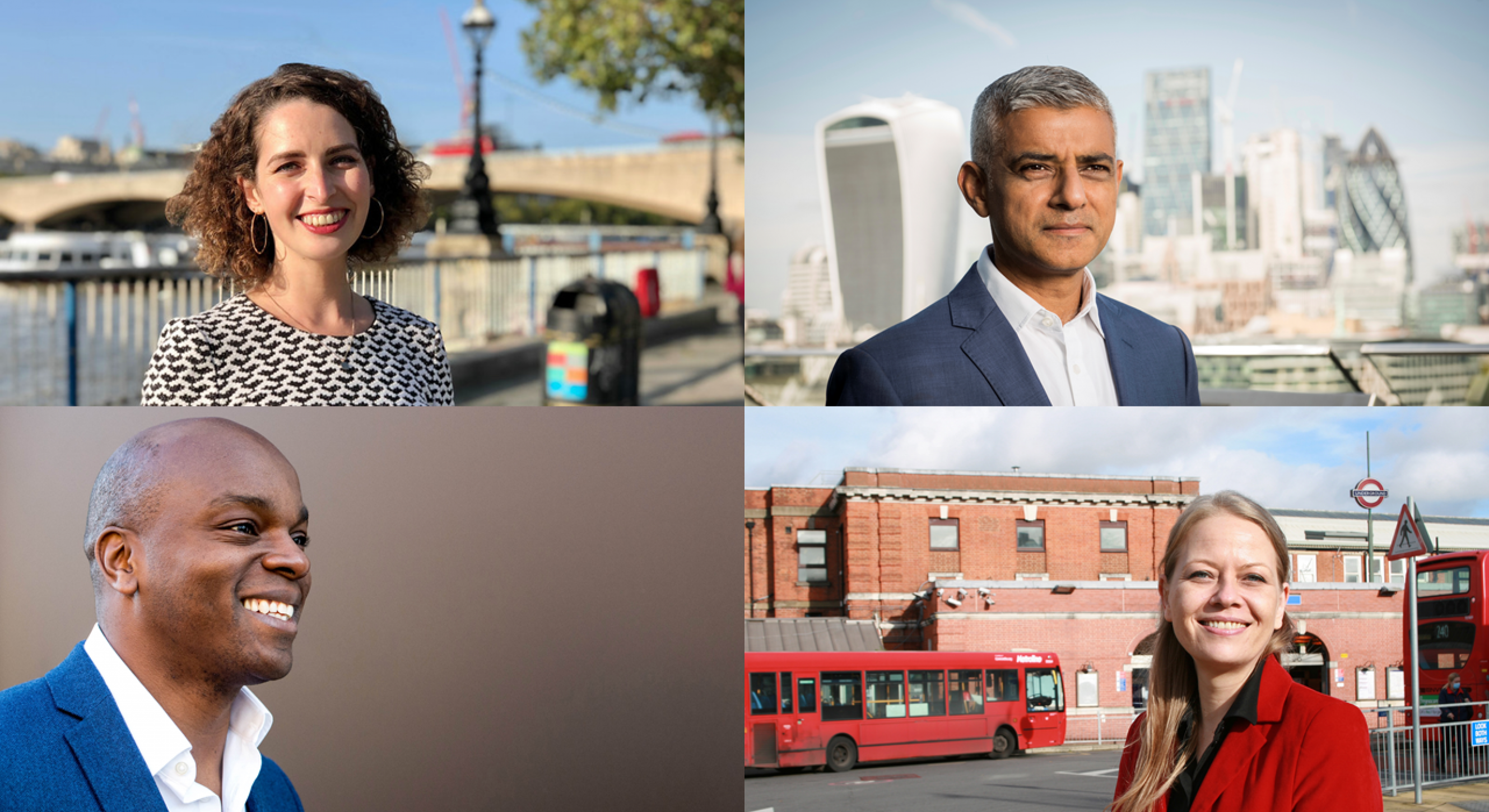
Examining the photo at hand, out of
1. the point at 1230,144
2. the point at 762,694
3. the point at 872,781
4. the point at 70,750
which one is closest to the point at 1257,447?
the point at 1230,144

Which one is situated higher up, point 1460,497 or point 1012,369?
point 1012,369

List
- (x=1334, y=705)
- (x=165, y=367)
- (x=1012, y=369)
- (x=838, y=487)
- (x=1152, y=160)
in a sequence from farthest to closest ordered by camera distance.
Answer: (x=838, y=487) → (x=1152, y=160) → (x=1012, y=369) → (x=165, y=367) → (x=1334, y=705)

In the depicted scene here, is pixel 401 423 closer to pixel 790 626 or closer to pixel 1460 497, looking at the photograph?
pixel 790 626

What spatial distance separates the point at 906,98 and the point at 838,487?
4.16ft

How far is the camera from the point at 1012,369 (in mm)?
3236

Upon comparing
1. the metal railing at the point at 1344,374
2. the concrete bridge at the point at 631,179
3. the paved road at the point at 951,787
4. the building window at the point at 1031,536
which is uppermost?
the concrete bridge at the point at 631,179

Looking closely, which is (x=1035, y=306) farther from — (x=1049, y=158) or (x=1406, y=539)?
(x=1406, y=539)

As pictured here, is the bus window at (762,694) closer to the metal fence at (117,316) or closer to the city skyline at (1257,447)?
the city skyline at (1257,447)

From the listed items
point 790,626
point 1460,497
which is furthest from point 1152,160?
point 790,626

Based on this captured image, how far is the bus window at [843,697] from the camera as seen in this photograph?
3740mm

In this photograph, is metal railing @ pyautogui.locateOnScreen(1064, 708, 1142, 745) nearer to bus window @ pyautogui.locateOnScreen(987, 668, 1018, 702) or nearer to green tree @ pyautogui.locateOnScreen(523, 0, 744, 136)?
bus window @ pyautogui.locateOnScreen(987, 668, 1018, 702)

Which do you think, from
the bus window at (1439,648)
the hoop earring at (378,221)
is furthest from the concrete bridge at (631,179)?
the bus window at (1439,648)

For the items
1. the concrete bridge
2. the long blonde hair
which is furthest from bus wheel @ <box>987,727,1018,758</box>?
the concrete bridge

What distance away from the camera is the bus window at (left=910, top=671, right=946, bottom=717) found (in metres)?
3.74
